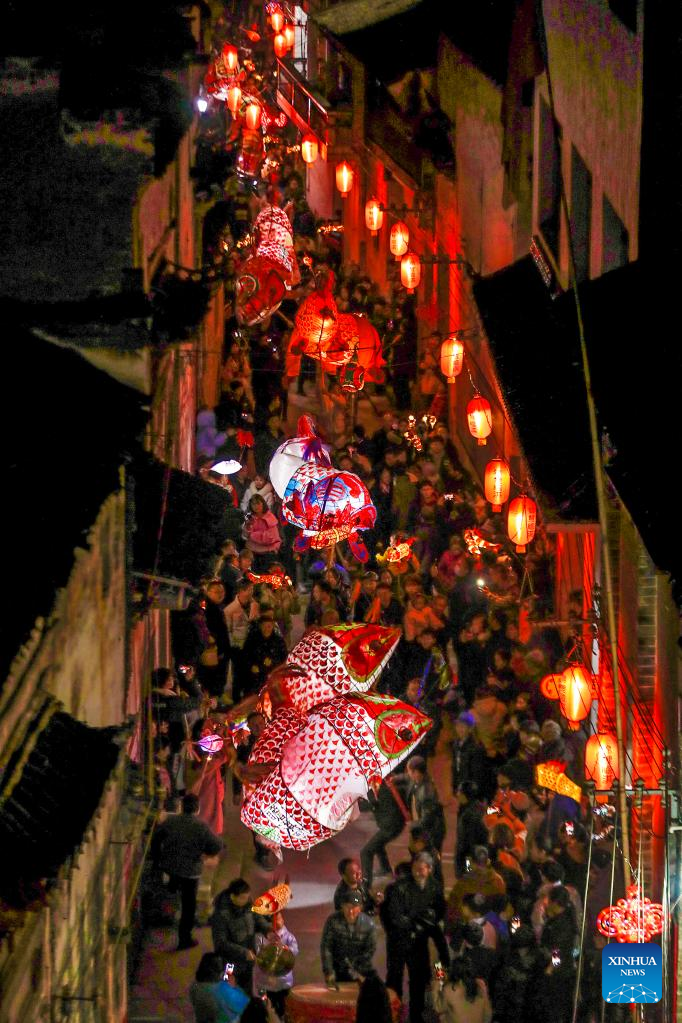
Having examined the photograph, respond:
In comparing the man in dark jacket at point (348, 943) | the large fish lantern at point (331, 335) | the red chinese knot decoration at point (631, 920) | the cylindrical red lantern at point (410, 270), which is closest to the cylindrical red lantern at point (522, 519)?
the large fish lantern at point (331, 335)

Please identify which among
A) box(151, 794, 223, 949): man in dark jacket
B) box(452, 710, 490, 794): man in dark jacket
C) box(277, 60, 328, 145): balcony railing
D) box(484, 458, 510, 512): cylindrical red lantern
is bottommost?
box(151, 794, 223, 949): man in dark jacket

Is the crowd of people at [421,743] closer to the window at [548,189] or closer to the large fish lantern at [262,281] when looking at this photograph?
the large fish lantern at [262,281]

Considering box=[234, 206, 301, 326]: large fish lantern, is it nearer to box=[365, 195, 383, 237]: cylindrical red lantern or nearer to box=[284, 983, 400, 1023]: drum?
box=[365, 195, 383, 237]: cylindrical red lantern

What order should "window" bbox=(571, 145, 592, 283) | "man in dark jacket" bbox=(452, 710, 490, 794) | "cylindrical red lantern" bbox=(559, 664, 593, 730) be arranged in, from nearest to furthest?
1. "cylindrical red lantern" bbox=(559, 664, 593, 730)
2. "man in dark jacket" bbox=(452, 710, 490, 794)
3. "window" bbox=(571, 145, 592, 283)

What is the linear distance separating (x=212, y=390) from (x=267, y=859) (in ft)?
43.5

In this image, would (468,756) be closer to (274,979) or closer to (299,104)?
(274,979)

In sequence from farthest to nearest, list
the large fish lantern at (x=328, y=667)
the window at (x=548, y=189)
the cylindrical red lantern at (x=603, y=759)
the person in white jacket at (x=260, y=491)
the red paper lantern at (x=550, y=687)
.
Answer: the person in white jacket at (x=260, y=491) < the window at (x=548, y=189) < the red paper lantern at (x=550, y=687) < the cylindrical red lantern at (x=603, y=759) < the large fish lantern at (x=328, y=667)

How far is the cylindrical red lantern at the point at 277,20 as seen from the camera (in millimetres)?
42344

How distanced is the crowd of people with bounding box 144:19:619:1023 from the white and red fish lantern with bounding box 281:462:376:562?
979mm

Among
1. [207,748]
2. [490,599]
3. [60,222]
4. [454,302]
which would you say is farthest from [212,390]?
[60,222]

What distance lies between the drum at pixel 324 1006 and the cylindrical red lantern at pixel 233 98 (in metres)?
23.4

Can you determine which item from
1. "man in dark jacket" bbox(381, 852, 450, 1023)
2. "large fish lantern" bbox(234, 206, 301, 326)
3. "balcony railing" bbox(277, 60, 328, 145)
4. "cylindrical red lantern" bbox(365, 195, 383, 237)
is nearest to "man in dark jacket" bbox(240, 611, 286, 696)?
"man in dark jacket" bbox(381, 852, 450, 1023)

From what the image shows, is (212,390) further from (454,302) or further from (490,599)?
(490,599)

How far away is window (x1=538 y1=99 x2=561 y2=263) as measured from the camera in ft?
61.6
